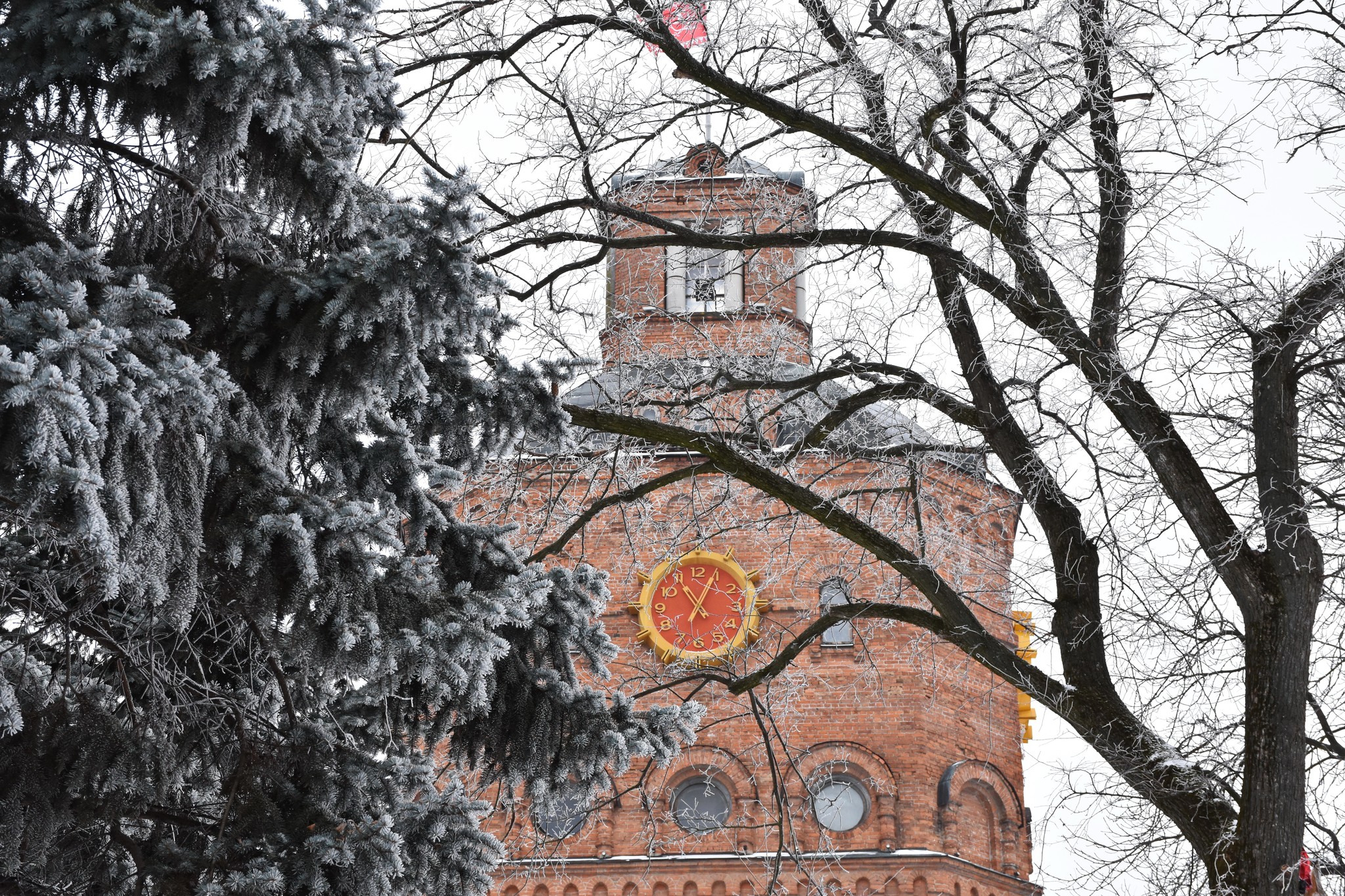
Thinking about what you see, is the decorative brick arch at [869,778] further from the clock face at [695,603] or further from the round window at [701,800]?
the clock face at [695,603]

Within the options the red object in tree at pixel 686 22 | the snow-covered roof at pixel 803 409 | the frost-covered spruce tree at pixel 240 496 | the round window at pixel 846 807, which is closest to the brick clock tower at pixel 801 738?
the round window at pixel 846 807

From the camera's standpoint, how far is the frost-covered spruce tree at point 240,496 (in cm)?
444

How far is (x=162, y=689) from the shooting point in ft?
18.2

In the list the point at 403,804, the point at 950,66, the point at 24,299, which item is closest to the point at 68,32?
the point at 24,299

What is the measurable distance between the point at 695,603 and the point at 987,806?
4724mm

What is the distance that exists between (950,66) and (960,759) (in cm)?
1362

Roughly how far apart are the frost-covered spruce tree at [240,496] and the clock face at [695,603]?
13.3 m

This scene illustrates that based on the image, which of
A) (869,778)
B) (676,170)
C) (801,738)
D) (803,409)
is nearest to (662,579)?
(801,738)

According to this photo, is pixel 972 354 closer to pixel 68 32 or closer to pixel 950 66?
pixel 950 66

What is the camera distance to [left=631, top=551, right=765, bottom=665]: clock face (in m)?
19.7

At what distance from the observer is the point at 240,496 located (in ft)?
16.1

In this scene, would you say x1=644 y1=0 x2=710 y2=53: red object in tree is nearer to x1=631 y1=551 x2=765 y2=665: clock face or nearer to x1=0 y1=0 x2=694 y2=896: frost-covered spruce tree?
x1=0 y1=0 x2=694 y2=896: frost-covered spruce tree

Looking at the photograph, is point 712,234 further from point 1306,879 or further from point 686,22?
point 1306,879

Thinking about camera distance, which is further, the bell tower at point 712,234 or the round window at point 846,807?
the round window at point 846,807
